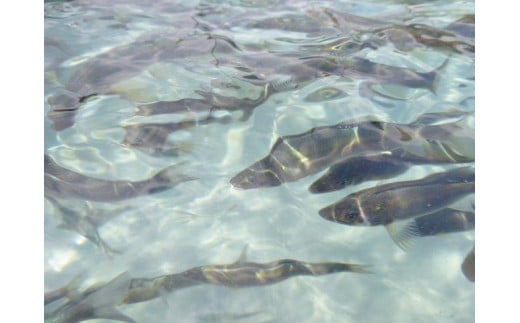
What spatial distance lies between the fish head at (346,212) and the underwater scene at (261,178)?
0.04ft

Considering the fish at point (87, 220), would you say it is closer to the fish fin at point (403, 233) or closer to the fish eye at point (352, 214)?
the fish eye at point (352, 214)

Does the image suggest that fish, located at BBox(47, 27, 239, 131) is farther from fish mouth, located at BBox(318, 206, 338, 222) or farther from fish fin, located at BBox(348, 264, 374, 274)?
fish fin, located at BBox(348, 264, 374, 274)

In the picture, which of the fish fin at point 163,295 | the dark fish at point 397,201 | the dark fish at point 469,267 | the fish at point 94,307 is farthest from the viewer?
the dark fish at point 397,201

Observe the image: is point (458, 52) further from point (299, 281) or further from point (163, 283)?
point (163, 283)

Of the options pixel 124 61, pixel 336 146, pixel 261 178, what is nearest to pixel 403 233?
→ pixel 336 146

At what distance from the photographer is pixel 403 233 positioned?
125 inches

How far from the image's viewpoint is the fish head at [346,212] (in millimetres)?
3291

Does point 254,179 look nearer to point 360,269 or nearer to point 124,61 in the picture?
point 360,269

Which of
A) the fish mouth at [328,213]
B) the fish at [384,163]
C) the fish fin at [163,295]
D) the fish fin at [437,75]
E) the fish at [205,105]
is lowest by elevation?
the fish fin at [163,295]

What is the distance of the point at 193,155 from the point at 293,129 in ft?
2.85

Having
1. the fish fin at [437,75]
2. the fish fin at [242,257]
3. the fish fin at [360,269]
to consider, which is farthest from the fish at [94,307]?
the fish fin at [437,75]

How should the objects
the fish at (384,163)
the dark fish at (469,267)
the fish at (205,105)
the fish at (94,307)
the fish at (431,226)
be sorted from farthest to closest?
the fish at (205,105), the fish at (384,163), the fish at (431,226), the dark fish at (469,267), the fish at (94,307)

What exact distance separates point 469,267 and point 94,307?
2.10 meters
